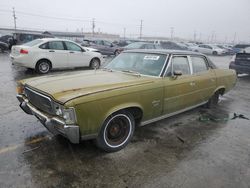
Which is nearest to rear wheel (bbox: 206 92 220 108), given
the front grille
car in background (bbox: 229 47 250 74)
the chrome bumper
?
the chrome bumper

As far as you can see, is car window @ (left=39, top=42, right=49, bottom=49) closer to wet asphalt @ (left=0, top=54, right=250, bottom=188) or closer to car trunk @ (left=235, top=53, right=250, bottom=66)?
wet asphalt @ (left=0, top=54, right=250, bottom=188)

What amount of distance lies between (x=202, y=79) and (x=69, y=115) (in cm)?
341

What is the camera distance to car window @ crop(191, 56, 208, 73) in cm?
520

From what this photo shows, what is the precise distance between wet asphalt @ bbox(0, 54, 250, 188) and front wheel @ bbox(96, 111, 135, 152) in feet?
0.43

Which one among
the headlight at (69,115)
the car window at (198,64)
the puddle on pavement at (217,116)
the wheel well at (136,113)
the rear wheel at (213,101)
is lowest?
the puddle on pavement at (217,116)

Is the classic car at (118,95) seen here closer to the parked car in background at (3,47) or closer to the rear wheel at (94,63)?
the rear wheel at (94,63)

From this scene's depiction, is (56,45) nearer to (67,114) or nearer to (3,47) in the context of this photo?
(67,114)

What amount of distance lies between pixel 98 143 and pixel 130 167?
0.62 meters

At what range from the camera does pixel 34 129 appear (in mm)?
4414

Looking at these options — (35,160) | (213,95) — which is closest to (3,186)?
(35,160)

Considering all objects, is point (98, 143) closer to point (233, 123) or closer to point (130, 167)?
point (130, 167)

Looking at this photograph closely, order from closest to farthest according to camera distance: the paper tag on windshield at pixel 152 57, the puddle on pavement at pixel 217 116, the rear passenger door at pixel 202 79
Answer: the paper tag on windshield at pixel 152 57, the rear passenger door at pixel 202 79, the puddle on pavement at pixel 217 116

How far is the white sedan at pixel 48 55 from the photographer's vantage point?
32.2 ft

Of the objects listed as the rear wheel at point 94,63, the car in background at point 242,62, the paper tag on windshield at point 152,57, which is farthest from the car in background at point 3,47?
the paper tag on windshield at point 152,57
